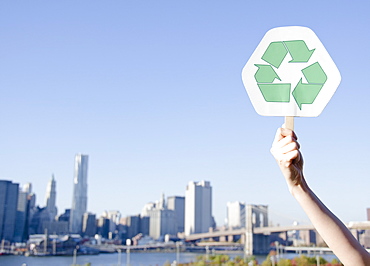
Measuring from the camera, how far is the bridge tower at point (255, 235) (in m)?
28.0

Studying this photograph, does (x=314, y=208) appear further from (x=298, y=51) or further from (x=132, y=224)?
(x=132, y=224)

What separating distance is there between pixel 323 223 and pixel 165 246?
124 ft

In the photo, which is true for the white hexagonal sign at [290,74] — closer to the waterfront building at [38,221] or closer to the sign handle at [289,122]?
the sign handle at [289,122]

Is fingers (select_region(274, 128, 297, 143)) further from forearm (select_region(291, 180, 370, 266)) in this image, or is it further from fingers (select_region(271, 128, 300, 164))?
forearm (select_region(291, 180, 370, 266))

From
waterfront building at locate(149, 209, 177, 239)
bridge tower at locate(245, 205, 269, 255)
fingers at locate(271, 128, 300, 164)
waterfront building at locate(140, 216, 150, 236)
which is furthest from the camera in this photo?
waterfront building at locate(140, 216, 150, 236)

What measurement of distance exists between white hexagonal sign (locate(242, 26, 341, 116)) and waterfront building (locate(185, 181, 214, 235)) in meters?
47.1

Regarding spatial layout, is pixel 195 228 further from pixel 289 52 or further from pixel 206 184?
pixel 289 52

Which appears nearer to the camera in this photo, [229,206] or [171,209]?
[171,209]

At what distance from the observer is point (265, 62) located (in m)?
0.97

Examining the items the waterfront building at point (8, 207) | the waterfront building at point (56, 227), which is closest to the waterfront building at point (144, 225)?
the waterfront building at point (56, 227)

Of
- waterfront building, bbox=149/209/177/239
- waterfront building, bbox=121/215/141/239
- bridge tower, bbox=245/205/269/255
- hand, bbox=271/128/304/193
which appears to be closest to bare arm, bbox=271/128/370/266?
hand, bbox=271/128/304/193

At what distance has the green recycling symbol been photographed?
938mm

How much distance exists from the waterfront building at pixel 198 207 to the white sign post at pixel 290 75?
47060 mm

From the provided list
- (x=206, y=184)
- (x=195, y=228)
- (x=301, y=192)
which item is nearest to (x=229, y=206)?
(x=206, y=184)
